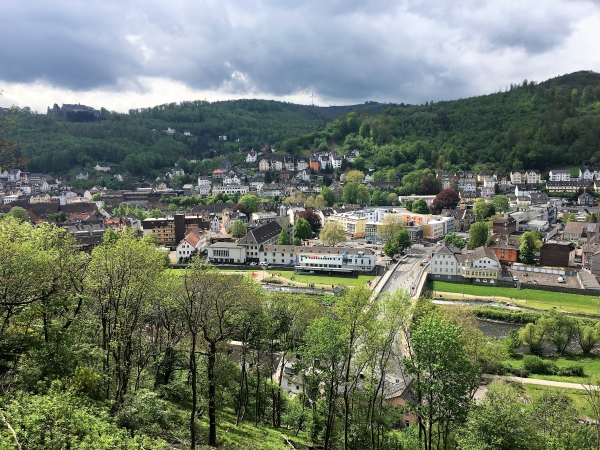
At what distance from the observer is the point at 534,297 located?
131 ft

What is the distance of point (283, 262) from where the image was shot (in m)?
53.5

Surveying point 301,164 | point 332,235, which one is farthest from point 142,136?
point 332,235

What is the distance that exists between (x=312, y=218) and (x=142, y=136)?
297ft

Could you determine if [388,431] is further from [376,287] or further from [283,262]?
[283,262]

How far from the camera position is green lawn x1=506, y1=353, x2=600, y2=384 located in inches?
1005

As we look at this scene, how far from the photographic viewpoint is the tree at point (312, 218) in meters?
67.3

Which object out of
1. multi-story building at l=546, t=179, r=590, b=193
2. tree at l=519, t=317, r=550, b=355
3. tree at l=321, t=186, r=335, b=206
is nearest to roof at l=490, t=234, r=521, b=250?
tree at l=519, t=317, r=550, b=355

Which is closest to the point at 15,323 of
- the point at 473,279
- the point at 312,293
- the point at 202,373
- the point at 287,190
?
the point at 202,373

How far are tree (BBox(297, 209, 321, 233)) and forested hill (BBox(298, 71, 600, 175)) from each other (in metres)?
41.9

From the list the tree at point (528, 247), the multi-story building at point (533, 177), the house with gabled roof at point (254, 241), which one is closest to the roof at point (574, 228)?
the tree at point (528, 247)

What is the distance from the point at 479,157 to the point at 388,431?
104 metres

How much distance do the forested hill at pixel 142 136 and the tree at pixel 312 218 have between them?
181 feet

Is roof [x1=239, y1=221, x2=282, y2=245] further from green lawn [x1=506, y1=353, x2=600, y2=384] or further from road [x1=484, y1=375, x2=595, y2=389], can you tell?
road [x1=484, y1=375, x2=595, y2=389]

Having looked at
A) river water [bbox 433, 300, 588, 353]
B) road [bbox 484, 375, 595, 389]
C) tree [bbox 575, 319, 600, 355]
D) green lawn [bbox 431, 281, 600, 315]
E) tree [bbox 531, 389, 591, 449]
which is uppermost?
tree [bbox 531, 389, 591, 449]
